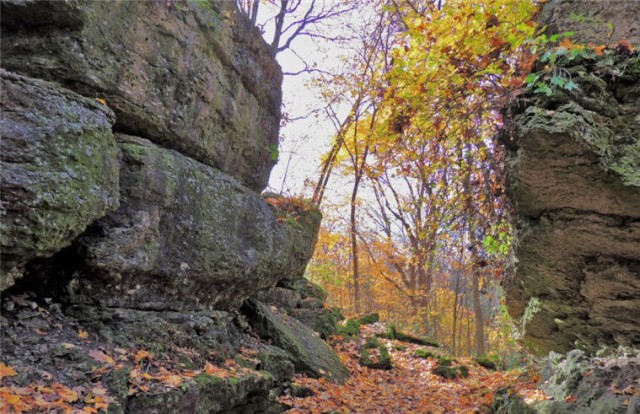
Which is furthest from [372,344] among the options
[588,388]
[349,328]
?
[588,388]

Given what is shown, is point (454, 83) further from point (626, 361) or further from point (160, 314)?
point (160, 314)

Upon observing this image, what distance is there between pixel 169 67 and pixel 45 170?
2935 mm

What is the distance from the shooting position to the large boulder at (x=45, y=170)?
3.49 metres

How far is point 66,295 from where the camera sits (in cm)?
453

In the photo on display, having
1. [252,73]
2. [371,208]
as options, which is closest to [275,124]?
[252,73]

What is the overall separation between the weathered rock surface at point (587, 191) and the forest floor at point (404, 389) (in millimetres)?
1678

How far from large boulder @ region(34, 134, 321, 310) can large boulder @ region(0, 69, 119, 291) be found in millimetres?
571

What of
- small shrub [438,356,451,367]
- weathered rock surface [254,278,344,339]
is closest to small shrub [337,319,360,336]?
weathered rock surface [254,278,344,339]

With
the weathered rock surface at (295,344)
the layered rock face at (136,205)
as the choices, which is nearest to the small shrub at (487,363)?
the weathered rock surface at (295,344)

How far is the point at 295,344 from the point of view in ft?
25.0

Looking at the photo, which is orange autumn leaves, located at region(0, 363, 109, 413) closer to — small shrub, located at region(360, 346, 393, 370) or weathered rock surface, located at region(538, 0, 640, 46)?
weathered rock surface, located at region(538, 0, 640, 46)

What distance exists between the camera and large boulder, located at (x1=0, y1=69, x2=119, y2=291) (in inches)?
137

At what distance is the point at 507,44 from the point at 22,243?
606 centimetres

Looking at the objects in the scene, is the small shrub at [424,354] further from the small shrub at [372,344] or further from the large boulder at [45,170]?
the large boulder at [45,170]
